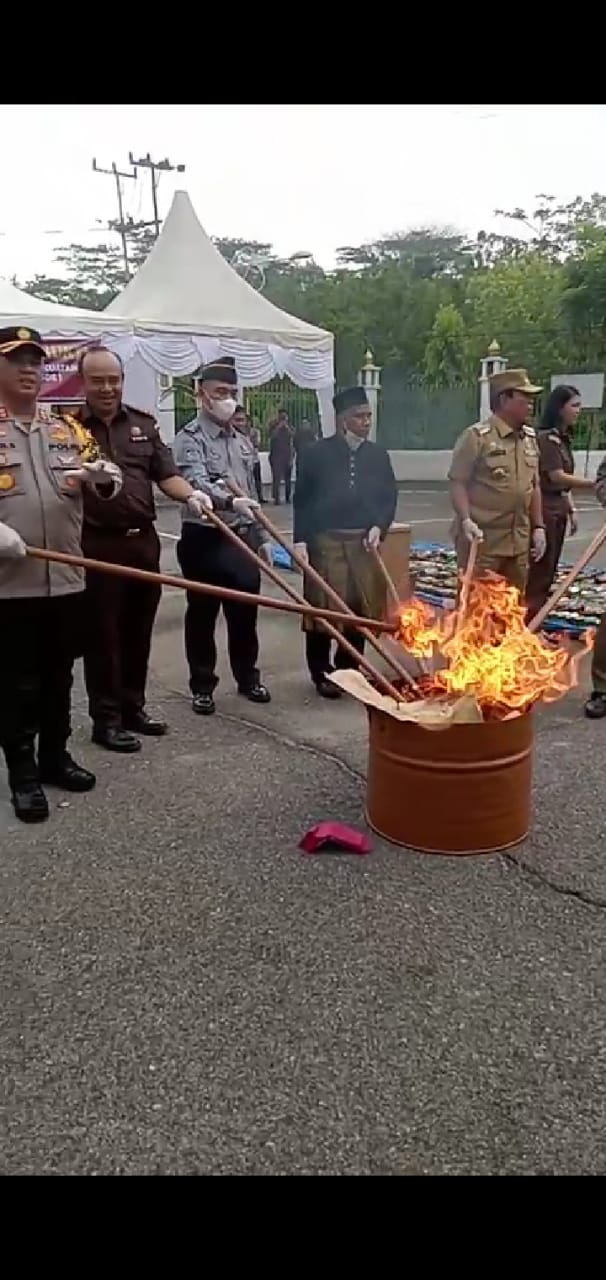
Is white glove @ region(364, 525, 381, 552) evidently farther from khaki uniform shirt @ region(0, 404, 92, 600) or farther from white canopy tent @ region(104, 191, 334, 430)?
white canopy tent @ region(104, 191, 334, 430)

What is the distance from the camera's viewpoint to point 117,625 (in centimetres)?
491

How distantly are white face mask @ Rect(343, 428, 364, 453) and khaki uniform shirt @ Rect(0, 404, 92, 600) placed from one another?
Result: 1852 millimetres

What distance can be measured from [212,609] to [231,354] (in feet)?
31.9

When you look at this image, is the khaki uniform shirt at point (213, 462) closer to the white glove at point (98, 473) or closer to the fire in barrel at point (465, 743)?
the white glove at point (98, 473)

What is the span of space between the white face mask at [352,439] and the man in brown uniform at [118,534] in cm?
95

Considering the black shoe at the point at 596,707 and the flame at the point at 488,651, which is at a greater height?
the flame at the point at 488,651

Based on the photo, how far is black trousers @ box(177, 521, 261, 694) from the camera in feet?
17.7

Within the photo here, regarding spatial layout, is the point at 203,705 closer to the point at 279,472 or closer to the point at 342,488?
the point at 342,488

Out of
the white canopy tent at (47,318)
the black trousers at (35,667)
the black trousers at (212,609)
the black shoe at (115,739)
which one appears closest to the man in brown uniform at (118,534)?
the black shoe at (115,739)

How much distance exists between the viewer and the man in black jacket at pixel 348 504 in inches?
218

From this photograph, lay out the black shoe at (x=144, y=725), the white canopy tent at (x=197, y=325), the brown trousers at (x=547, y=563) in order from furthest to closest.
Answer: the white canopy tent at (x=197, y=325) → the brown trousers at (x=547, y=563) → the black shoe at (x=144, y=725)

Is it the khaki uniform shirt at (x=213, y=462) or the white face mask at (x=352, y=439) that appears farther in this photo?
the white face mask at (x=352, y=439)

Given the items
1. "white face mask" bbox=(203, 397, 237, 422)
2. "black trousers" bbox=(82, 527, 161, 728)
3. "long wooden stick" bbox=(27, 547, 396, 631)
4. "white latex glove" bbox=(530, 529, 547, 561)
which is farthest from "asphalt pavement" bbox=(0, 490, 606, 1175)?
"white face mask" bbox=(203, 397, 237, 422)

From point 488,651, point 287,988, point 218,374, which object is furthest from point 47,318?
point 287,988
